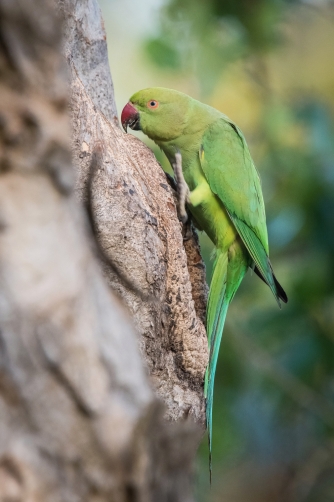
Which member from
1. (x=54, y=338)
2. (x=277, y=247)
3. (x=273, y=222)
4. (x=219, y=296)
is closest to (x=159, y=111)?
(x=219, y=296)

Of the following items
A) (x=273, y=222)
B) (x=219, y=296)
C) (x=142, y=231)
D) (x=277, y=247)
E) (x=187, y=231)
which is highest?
(x=142, y=231)

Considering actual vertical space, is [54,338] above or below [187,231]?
above

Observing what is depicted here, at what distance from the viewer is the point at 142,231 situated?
1.53 meters

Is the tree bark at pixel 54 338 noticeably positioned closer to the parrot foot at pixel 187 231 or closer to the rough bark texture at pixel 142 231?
the rough bark texture at pixel 142 231

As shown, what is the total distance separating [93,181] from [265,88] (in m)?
2.30

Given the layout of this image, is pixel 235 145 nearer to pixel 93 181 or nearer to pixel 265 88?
pixel 93 181

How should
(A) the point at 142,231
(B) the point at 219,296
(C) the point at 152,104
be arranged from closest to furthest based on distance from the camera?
(A) the point at 142,231 → (B) the point at 219,296 → (C) the point at 152,104

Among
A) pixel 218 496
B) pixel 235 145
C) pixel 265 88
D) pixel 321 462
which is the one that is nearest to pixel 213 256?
pixel 235 145

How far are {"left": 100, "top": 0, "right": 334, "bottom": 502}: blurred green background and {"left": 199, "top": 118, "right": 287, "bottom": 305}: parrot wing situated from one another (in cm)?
73

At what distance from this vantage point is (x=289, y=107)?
3.39m

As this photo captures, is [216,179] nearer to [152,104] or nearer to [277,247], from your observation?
[152,104]

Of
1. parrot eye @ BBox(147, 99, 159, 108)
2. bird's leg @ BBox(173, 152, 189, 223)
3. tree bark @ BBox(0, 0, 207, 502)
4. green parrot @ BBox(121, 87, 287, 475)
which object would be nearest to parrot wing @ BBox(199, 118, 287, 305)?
green parrot @ BBox(121, 87, 287, 475)

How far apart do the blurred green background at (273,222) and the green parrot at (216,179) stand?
0.60 metres

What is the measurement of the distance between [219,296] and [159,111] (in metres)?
0.77
